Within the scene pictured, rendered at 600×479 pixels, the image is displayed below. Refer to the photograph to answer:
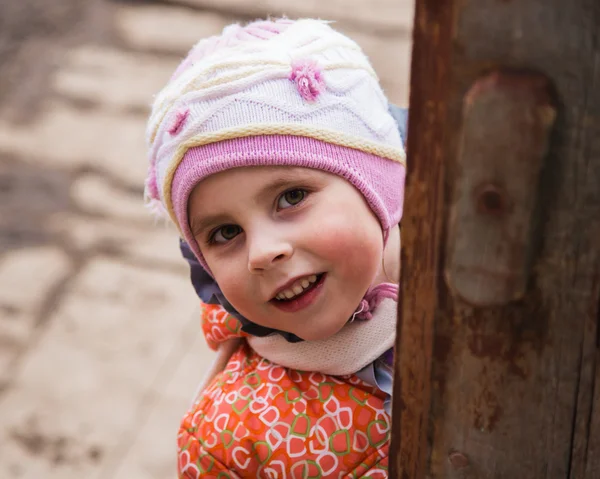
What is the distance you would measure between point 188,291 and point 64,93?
1483 mm

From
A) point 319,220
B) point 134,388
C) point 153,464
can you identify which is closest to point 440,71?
point 319,220

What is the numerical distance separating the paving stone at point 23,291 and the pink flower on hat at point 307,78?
2.19 metres

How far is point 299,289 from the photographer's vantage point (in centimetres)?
129

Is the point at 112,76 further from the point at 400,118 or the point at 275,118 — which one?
the point at 275,118

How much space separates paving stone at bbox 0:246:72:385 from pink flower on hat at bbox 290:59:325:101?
86.1 inches

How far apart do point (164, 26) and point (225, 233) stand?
3773 millimetres

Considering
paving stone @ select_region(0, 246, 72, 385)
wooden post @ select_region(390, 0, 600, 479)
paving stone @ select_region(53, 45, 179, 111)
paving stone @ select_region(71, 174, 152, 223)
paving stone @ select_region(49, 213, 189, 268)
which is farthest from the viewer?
paving stone @ select_region(53, 45, 179, 111)

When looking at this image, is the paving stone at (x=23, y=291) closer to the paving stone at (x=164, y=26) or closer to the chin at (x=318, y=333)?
the paving stone at (x=164, y=26)

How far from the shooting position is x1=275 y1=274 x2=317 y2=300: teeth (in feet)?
4.24

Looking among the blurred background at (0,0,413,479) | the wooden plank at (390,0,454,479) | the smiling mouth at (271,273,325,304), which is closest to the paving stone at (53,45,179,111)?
the blurred background at (0,0,413,479)

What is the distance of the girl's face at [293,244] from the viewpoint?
127cm

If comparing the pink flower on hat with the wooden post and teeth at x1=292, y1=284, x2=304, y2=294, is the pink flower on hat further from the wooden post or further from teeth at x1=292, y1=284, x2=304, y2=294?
the wooden post

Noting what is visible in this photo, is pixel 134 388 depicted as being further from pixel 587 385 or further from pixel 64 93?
pixel 587 385

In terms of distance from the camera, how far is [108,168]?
3.98 meters
